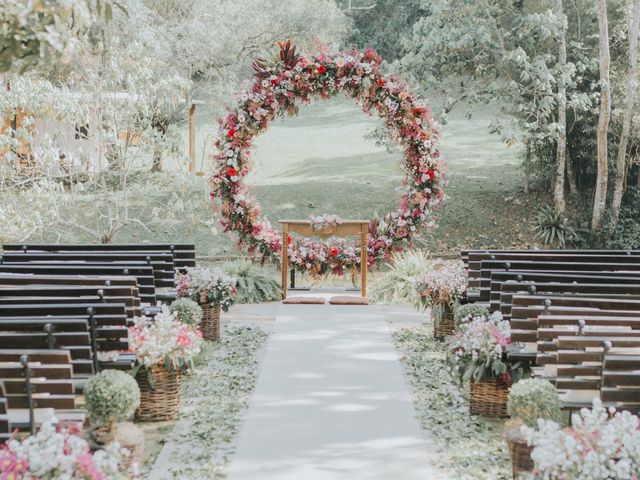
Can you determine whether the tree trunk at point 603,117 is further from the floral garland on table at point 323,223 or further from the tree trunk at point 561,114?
the floral garland on table at point 323,223

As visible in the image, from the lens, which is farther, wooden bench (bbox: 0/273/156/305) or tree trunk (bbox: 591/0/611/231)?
tree trunk (bbox: 591/0/611/231)

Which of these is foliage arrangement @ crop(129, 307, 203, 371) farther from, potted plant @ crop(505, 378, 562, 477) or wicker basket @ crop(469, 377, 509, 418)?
potted plant @ crop(505, 378, 562, 477)

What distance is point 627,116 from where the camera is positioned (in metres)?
16.8

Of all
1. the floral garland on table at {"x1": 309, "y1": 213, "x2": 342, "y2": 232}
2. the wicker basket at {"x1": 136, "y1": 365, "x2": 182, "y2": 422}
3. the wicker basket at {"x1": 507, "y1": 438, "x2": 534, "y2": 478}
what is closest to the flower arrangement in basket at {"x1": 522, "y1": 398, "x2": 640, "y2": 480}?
the wicker basket at {"x1": 507, "y1": 438, "x2": 534, "y2": 478}

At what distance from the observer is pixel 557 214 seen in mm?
17734

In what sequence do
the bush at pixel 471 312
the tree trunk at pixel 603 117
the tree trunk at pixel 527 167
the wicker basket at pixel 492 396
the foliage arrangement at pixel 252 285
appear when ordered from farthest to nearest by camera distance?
the tree trunk at pixel 527 167 < the tree trunk at pixel 603 117 < the foliage arrangement at pixel 252 285 < the bush at pixel 471 312 < the wicker basket at pixel 492 396

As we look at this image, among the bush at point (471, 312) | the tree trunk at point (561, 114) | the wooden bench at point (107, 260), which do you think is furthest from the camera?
the tree trunk at point (561, 114)

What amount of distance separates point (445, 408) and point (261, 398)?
1594 millimetres

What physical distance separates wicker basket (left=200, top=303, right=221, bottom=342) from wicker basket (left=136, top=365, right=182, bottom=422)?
2946mm

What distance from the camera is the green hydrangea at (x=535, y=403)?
17.8ft

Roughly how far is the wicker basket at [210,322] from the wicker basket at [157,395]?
2.95 meters

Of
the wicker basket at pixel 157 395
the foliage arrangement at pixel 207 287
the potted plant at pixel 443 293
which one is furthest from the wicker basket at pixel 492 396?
the foliage arrangement at pixel 207 287

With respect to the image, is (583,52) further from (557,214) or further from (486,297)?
(486,297)

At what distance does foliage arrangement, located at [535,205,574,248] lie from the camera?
696 inches
